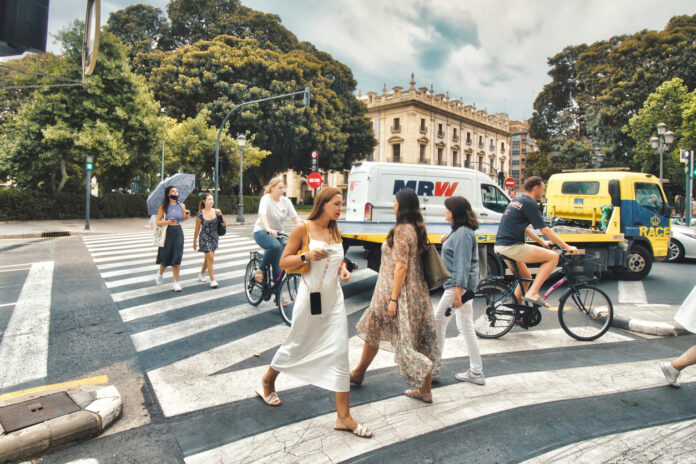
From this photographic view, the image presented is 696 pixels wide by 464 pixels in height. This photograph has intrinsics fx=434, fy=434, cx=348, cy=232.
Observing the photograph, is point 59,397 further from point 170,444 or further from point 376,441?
point 376,441

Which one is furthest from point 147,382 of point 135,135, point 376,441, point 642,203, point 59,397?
point 135,135

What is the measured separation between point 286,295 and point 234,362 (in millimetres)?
1389

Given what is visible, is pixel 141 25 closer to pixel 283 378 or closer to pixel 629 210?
pixel 629 210

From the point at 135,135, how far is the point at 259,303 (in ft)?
59.3

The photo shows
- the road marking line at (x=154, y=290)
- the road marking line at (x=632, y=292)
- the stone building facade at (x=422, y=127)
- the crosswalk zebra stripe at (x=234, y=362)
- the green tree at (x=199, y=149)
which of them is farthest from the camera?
the stone building facade at (x=422, y=127)

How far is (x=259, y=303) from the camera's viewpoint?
21.0ft

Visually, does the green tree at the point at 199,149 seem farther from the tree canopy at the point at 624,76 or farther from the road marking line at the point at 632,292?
the tree canopy at the point at 624,76

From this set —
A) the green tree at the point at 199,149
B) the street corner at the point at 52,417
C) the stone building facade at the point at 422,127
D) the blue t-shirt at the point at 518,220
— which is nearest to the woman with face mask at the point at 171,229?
the street corner at the point at 52,417

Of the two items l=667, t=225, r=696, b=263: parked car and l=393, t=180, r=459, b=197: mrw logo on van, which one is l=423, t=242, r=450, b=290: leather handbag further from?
l=667, t=225, r=696, b=263: parked car

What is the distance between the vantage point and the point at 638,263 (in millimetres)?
9031

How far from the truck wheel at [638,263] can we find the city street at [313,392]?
4.06 meters

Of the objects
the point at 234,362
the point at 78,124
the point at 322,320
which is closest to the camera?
the point at 322,320

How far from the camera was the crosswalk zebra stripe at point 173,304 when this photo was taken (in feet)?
19.4

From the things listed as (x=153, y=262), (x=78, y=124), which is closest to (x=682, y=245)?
(x=153, y=262)
